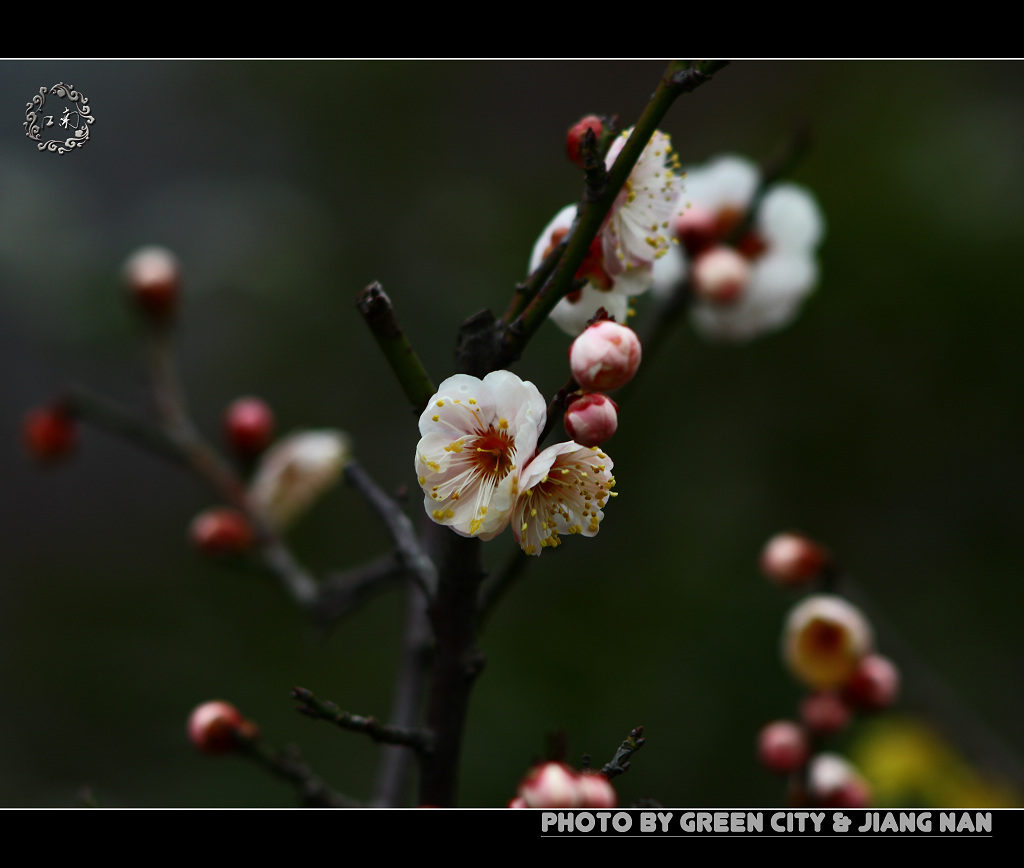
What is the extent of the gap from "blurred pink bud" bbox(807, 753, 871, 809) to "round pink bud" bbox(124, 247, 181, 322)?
125cm

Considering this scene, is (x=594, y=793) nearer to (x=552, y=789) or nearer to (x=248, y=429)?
(x=552, y=789)

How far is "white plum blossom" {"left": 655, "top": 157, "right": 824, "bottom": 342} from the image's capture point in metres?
1.43

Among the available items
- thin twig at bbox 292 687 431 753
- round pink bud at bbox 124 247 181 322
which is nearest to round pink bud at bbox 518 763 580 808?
thin twig at bbox 292 687 431 753

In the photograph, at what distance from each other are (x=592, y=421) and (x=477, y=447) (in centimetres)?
13

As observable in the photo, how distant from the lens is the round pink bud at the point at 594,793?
0.65m

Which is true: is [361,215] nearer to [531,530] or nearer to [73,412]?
[73,412]

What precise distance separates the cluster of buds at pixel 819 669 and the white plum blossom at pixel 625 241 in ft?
1.99

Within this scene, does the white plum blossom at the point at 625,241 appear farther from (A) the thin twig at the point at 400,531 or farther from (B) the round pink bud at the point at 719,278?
(B) the round pink bud at the point at 719,278

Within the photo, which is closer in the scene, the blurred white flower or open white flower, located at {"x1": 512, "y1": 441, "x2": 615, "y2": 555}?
open white flower, located at {"x1": 512, "y1": 441, "x2": 615, "y2": 555}

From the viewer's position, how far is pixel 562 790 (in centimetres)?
63

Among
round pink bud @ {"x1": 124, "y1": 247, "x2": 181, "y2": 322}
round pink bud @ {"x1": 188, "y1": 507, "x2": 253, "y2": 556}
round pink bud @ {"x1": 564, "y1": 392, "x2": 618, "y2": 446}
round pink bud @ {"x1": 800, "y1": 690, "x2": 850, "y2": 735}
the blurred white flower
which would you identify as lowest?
round pink bud @ {"x1": 564, "y1": 392, "x2": 618, "y2": 446}

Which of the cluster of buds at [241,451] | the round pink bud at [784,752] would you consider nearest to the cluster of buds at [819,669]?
the round pink bud at [784,752]

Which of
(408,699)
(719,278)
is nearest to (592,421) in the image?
(408,699)

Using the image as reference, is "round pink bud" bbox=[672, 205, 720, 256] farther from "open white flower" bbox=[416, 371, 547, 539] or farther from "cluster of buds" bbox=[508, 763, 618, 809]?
"cluster of buds" bbox=[508, 763, 618, 809]
